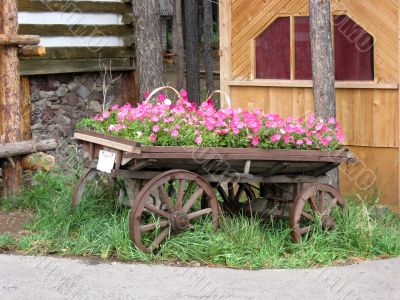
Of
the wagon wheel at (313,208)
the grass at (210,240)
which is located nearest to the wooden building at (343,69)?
the grass at (210,240)

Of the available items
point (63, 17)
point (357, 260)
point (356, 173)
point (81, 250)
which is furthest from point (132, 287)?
point (63, 17)

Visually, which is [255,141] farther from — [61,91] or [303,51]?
[61,91]

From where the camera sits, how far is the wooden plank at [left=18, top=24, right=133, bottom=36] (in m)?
12.4

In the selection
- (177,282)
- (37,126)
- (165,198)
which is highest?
(37,126)

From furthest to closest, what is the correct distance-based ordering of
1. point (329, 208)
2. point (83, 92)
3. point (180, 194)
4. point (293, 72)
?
point (83, 92)
point (293, 72)
point (329, 208)
point (180, 194)

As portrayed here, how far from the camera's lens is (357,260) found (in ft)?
24.0

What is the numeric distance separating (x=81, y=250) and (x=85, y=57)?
6.67 meters

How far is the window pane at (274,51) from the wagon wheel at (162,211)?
3.82m

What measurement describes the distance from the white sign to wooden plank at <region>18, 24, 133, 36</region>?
560 cm

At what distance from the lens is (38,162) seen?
9.30 m

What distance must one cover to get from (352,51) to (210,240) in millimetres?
4086

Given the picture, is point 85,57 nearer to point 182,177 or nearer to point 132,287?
point 182,177

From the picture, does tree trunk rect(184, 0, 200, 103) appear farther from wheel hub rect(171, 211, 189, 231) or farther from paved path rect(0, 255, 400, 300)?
paved path rect(0, 255, 400, 300)

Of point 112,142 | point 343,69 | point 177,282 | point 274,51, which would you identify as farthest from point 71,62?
point 177,282
